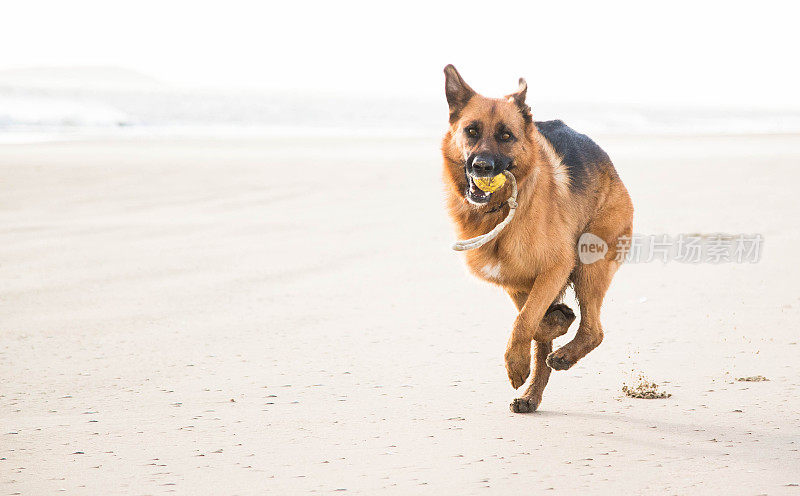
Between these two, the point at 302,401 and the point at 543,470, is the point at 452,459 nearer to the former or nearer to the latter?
the point at 543,470

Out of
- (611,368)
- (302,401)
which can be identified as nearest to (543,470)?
(302,401)

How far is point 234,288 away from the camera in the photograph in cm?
740

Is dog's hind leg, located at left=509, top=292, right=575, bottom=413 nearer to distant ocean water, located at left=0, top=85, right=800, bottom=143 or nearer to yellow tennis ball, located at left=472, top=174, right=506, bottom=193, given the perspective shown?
yellow tennis ball, located at left=472, top=174, right=506, bottom=193

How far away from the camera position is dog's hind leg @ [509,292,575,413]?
4402 mm

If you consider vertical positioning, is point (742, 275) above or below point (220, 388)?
above

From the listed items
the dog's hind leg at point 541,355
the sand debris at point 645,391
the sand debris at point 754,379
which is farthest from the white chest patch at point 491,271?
the sand debris at point 754,379

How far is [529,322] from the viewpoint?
4426 mm

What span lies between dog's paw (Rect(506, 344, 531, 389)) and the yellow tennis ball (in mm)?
781

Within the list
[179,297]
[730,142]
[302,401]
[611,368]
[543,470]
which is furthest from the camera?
[730,142]

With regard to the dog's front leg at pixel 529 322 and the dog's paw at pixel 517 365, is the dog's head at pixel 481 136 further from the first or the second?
the dog's paw at pixel 517 365

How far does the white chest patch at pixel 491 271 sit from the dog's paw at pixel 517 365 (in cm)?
41

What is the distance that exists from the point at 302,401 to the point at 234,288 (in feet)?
9.87

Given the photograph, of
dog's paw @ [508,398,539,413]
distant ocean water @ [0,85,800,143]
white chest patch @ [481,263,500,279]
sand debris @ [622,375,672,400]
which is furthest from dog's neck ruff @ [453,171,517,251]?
distant ocean water @ [0,85,800,143]

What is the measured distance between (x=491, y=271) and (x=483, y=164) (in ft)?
2.02
